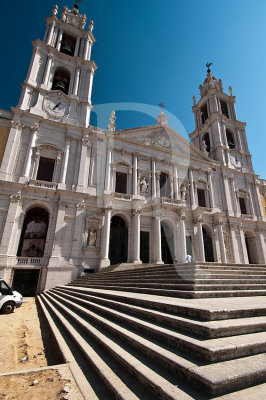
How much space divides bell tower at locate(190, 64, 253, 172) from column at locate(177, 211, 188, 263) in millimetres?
10373

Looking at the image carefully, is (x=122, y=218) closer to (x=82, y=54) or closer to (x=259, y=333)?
(x=259, y=333)

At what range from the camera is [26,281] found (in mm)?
13719

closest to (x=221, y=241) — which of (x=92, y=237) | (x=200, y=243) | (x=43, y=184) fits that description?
(x=200, y=243)

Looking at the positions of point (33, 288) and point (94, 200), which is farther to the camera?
point (94, 200)

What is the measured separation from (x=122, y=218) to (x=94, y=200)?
122 inches

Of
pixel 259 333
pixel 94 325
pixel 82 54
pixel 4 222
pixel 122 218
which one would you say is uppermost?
pixel 82 54

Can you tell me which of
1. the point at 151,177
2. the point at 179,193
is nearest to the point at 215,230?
the point at 179,193

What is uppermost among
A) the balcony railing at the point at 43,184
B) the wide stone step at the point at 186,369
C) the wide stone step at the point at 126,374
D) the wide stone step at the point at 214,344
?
the balcony railing at the point at 43,184

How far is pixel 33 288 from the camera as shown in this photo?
13820 millimetres

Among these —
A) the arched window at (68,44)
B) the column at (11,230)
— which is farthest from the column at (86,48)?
the column at (11,230)

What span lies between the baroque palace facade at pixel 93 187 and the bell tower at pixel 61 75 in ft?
0.33

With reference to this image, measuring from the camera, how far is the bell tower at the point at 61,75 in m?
18.0

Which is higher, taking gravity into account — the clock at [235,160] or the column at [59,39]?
the column at [59,39]

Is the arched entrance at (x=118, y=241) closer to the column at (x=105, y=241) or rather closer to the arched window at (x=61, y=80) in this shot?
Result: the column at (x=105, y=241)
